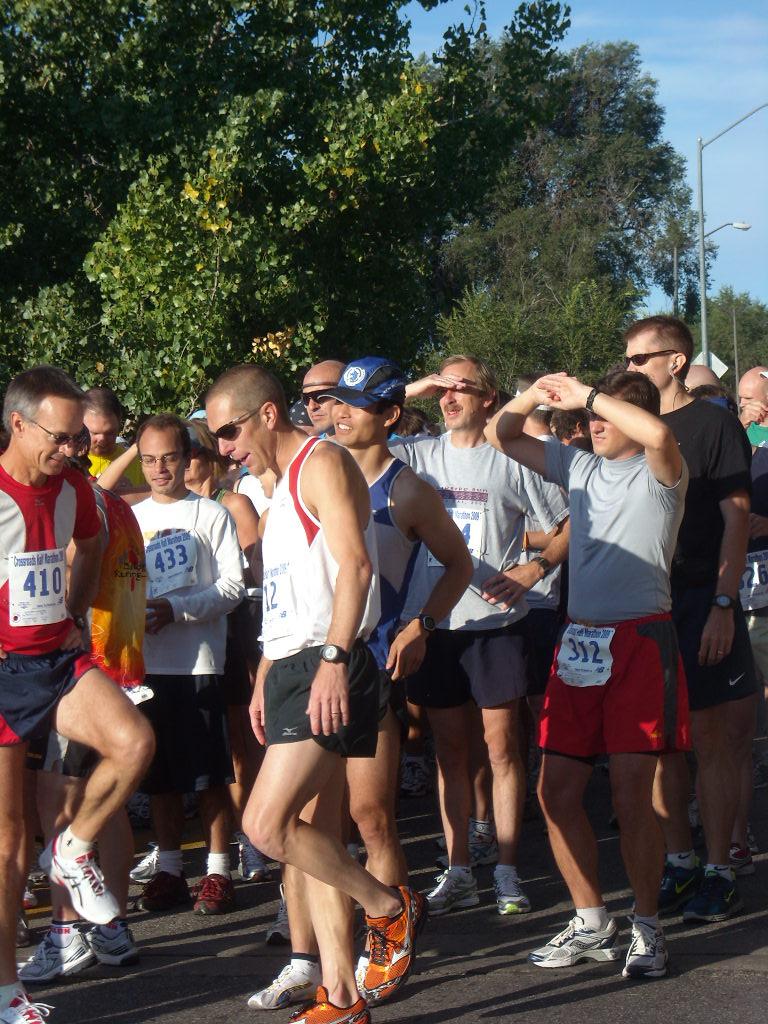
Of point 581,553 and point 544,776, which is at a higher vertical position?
point 581,553

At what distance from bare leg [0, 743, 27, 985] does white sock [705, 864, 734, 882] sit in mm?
2723

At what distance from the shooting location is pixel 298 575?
4309 mm

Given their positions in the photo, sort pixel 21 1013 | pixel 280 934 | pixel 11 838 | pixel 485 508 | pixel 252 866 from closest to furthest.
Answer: pixel 21 1013 < pixel 11 838 < pixel 280 934 < pixel 485 508 < pixel 252 866

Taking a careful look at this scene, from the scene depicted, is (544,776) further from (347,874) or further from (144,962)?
(144,962)

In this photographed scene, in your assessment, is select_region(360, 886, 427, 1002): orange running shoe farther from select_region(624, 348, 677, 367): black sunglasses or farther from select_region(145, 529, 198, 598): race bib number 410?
select_region(624, 348, 677, 367): black sunglasses

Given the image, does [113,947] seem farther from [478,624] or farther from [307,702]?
[478,624]

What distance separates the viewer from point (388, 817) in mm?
5020

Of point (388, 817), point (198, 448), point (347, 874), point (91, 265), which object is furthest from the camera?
point (91, 265)

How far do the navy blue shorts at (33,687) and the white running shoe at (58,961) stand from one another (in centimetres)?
92

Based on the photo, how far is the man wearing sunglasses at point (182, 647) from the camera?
20.7ft

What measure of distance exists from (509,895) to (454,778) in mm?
Answer: 547

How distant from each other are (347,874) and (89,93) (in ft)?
51.9

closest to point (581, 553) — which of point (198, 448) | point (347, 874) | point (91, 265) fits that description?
point (347, 874)

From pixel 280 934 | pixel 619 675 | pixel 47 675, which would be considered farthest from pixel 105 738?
pixel 619 675
